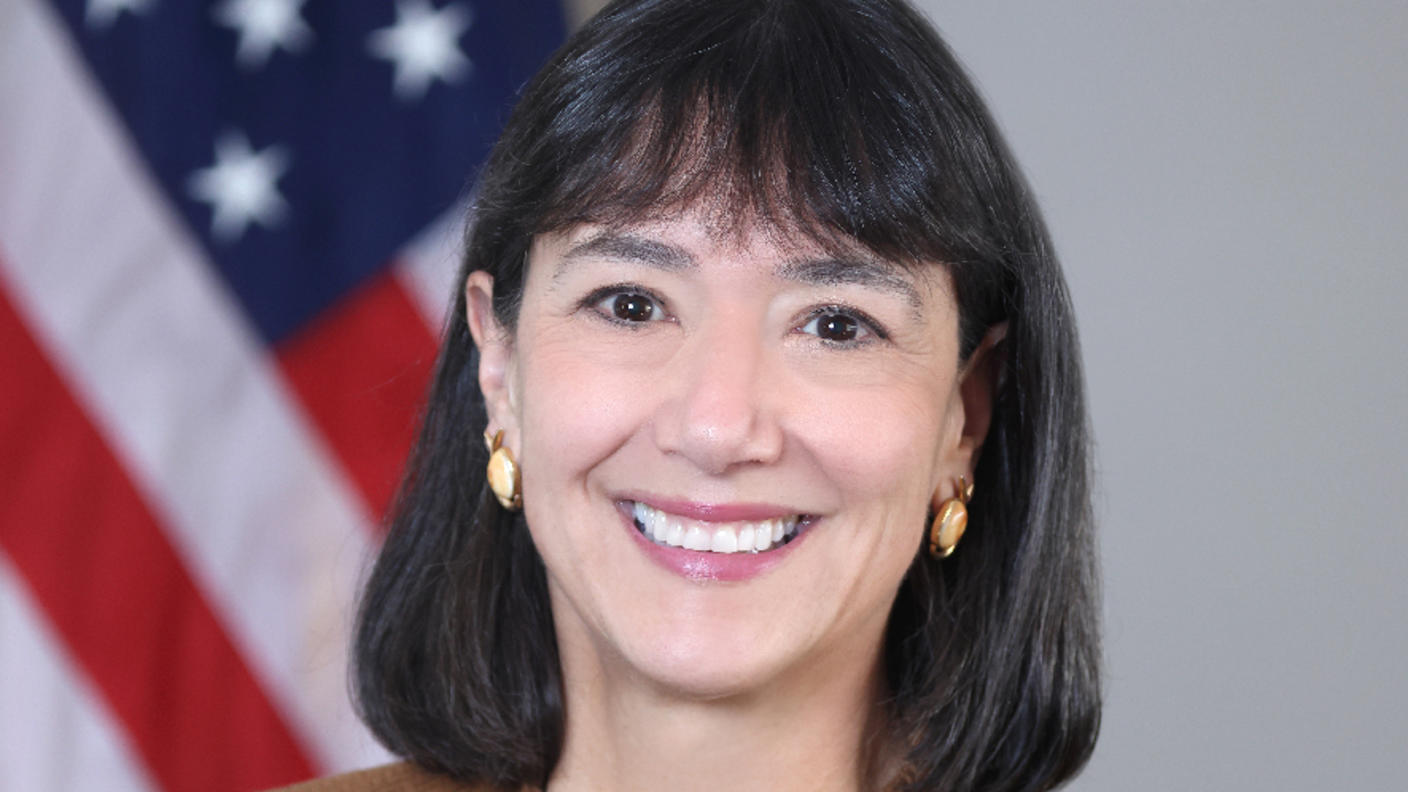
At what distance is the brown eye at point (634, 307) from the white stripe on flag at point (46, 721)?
143 cm

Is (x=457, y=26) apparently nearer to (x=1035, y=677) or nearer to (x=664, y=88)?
(x=664, y=88)

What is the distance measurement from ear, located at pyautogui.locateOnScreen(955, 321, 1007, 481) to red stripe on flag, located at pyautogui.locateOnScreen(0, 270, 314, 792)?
1397 mm

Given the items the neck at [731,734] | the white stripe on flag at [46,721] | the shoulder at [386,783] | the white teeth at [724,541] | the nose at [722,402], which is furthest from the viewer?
the white stripe on flag at [46,721]

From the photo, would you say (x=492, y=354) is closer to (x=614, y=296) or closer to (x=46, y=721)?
(x=614, y=296)

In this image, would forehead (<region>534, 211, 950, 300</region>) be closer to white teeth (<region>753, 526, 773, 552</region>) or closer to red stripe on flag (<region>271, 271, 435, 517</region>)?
white teeth (<region>753, 526, 773, 552</region>)

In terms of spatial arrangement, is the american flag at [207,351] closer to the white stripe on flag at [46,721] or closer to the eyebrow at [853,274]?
the white stripe on flag at [46,721]

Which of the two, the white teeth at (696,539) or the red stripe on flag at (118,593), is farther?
the red stripe on flag at (118,593)

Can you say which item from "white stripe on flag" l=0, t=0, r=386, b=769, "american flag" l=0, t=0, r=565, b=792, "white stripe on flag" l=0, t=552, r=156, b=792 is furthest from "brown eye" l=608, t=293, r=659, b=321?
"white stripe on flag" l=0, t=552, r=156, b=792

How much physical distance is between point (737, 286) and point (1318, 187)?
162cm

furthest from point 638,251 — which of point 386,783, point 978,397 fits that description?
point 386,783

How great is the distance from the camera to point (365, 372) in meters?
3.12

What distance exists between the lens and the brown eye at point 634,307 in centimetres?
193

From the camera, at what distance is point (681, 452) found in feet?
6.16

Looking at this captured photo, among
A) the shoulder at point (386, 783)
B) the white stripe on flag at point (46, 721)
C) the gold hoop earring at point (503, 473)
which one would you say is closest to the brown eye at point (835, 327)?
the gold hoop earring at point (503, 473)
